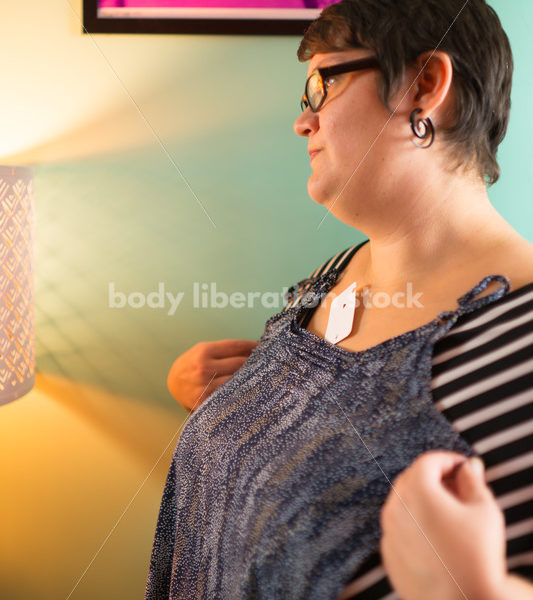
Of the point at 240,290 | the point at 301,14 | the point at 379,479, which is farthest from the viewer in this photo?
the point at 240,290

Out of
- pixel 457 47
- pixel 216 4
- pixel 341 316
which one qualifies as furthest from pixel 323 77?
pixel 216 4

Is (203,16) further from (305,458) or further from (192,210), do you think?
(305,458)

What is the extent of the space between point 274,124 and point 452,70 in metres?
0.52

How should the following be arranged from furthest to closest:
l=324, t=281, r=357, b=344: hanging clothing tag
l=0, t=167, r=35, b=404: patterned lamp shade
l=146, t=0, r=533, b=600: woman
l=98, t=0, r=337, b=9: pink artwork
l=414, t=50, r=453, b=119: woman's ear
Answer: l=98, t=0, r=337, b=9: pink artwork, l=0, t=167, r=35, b=404: patterned lamp shade, l=324, t=281, r=357, b=344: hanging clothing tag, l=414, t=50, r=453, b=119: woman's ear, l=146, t=0, r=533, b=600: woman

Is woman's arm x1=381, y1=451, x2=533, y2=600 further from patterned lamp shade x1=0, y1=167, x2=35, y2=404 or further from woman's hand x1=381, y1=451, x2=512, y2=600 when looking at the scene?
patterned lamp shade x1=0, y1=167, x2=35, y2=404

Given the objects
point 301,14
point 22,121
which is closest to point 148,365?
point 22,121

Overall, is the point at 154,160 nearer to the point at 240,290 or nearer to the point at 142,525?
the point at 240,290

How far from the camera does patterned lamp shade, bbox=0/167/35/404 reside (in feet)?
2.95

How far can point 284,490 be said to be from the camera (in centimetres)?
59

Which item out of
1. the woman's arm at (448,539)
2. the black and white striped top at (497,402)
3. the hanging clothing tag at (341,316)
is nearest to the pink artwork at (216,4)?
the hanging clothing tag at (341,316)

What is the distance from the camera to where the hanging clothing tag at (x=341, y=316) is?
767 millimetres

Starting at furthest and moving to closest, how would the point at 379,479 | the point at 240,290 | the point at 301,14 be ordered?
the point at 240,290
the point at 301,14
the point at 379,479

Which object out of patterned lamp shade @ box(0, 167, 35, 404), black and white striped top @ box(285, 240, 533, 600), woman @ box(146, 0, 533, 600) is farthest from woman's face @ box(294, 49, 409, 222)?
patterned lamp shade @ box(0, 167, 35, 404)

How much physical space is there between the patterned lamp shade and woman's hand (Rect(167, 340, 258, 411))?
28 centimetres
